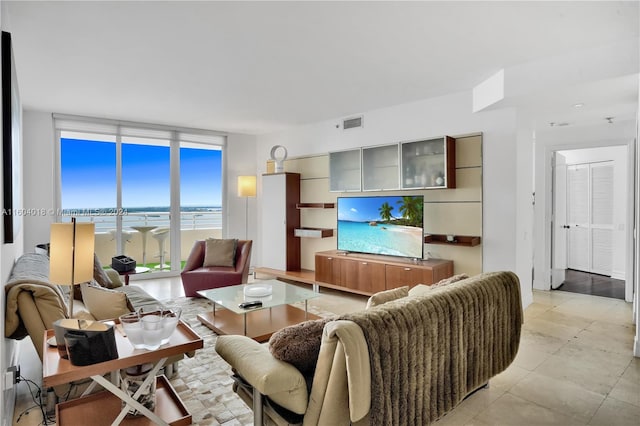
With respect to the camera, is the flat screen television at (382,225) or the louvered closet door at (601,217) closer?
the flat screen television at (382,225)

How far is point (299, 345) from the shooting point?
177cm

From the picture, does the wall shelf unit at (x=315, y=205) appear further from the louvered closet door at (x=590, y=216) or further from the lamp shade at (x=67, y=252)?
the louvered closet door at (x=590, y=216)

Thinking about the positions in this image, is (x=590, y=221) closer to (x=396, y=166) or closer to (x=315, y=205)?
(x=396, y=166)

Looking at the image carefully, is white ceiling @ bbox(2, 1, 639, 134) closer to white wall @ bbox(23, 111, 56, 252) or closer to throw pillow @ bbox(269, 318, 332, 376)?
white wall @ bbox(23, 111, 56, 252)

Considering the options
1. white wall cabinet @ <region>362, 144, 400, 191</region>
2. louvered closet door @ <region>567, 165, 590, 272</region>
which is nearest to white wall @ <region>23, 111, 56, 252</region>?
white wall cabinet @ <region>362, 144, 400, 191</region>

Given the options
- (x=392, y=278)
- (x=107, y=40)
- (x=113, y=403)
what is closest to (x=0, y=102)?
(x=107, y=40)

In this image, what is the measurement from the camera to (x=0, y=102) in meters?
1.93

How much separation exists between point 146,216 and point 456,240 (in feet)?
16.2

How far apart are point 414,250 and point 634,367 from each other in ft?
7.28

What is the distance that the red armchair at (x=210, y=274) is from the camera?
478cm

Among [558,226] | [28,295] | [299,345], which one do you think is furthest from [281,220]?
[299,345]

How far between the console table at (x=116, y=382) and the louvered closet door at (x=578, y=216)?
287 inches

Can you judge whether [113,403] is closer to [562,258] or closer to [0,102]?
[0,102]

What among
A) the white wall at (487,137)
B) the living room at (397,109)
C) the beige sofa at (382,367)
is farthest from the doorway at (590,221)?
the beige sofa at (382,367)
